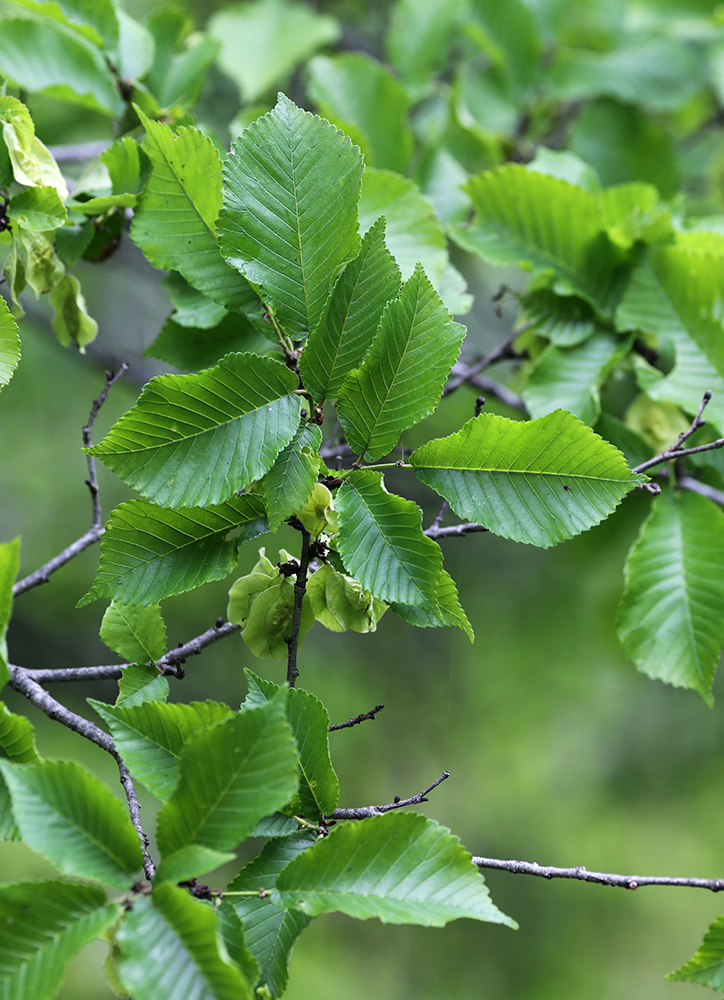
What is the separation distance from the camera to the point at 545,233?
1.25 metres

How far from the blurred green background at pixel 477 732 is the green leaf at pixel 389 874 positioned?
1856 millimetres

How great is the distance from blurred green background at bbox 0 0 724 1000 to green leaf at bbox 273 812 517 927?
1.86 m

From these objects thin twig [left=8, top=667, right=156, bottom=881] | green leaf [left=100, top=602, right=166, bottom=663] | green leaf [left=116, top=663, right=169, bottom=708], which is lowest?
thin twig [left=8, top=667, right=156, bottom=881]

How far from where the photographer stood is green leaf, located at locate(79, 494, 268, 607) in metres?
0.76

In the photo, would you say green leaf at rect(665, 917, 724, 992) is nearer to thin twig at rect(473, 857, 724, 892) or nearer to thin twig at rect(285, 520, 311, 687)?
thin twig at rect(473, 857, 724, 892)

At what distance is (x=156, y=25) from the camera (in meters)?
1.46

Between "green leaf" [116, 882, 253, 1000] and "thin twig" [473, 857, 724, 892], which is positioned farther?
"thin twig" [473, 857, 724, 892]

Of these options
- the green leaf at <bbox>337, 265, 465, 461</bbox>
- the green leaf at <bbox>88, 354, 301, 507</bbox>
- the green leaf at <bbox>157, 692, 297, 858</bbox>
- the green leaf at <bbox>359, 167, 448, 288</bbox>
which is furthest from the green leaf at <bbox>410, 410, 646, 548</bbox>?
the green leaf at <bbox>359, 167, 448, 288</bbox>

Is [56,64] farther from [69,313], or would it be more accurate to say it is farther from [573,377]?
[573,377]

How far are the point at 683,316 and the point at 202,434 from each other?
782 millimetres

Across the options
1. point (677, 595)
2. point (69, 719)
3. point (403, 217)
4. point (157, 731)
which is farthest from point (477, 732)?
point (157, 731)

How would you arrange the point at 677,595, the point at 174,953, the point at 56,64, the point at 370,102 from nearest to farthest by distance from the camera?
the point at 174,953 → the point at 677,595 → the point at 56,64 → the point at 370,102

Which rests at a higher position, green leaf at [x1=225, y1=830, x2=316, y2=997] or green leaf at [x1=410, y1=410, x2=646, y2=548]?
green leaf at [x1=410, y1=410, x2=646, y2=548]

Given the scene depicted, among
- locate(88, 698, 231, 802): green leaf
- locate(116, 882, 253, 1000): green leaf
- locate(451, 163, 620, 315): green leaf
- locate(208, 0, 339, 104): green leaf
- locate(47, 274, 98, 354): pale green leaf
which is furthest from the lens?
locate(208, 0, 339, 104): green leaf
